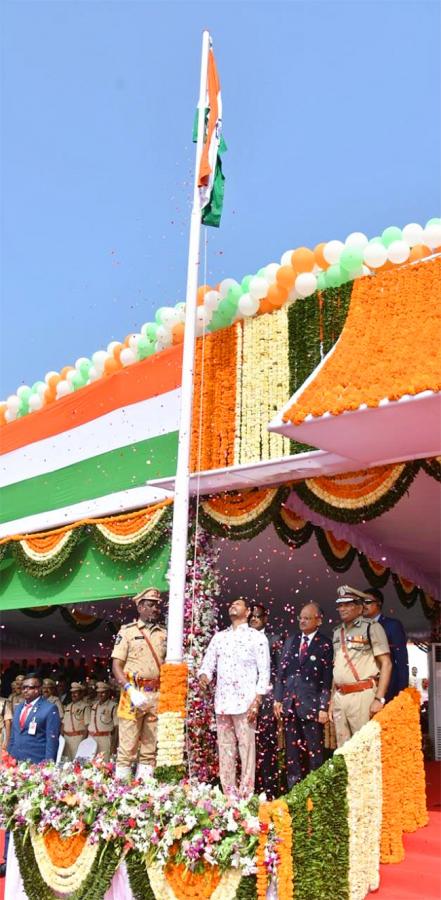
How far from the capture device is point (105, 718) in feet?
27.6

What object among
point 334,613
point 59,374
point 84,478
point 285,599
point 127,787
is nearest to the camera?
point 127,787

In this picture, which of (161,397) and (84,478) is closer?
(161,397)

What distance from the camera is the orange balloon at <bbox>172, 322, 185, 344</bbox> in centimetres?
774

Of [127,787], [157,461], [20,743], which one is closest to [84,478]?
[157,461]

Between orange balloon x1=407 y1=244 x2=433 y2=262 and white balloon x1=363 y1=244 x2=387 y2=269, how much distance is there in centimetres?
20

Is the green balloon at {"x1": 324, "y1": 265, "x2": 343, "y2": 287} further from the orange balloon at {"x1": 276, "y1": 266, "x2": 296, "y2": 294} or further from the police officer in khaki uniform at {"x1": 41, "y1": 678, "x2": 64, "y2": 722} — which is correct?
the police officer in khaki uniform at {"x1": 41, "y1": 678, "x2": 64, "y2": 722}

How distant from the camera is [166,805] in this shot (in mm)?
4508

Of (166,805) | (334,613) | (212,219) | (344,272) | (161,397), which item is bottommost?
(166,805)

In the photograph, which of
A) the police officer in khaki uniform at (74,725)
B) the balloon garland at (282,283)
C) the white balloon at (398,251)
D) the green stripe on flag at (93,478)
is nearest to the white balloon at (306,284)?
the balloon garland at (282,283)

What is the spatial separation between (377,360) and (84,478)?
4201 millimetres

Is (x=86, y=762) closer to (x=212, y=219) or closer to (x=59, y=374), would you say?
(x=212, y=219)

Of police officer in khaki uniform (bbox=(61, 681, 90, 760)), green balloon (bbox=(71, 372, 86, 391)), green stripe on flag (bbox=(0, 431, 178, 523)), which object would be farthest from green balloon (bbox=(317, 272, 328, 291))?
police officer in khaki uniform (bbox=(61, 681, 90, 760))

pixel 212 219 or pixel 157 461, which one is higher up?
pixel 212 219

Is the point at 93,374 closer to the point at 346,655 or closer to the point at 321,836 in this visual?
the point at 346,655
